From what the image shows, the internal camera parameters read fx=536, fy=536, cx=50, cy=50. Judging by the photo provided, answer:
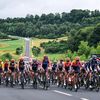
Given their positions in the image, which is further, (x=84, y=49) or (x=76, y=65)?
(x=84, y=49)

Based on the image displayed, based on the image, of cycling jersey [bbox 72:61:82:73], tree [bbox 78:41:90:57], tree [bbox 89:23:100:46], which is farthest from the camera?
tree [bbox 89:23:100:46]

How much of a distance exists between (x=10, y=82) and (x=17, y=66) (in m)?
1.31

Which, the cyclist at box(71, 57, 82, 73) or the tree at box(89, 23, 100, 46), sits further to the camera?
the tree at box(89, 23, 100, 46)

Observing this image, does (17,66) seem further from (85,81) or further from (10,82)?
(85,81)

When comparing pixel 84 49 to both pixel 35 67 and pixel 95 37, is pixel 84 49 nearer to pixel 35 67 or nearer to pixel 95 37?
pixel 95 37

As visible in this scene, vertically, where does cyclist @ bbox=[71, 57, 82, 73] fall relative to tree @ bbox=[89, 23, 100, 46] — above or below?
below

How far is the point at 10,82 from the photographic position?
33.1 m

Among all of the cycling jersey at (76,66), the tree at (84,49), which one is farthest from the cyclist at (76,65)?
the tree at (84,49)

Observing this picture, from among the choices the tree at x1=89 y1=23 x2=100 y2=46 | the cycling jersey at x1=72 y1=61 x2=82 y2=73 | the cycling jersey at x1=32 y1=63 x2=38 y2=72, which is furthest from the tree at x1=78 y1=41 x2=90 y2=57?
the cycling jersey at x1=72 y1=61 x2=82 y2=73

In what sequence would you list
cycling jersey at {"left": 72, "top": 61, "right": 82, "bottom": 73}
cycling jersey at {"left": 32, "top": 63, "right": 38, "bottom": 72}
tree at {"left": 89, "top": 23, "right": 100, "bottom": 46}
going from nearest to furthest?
cycling jersey at {"left": 72, "top": 61, "right": 82, "bottom": 73}
cycling jersey at {"left": 32, "top": 63, "right": 38, "bottom": 72}
tree at {"left": 89, "top": 23, "right": 100, "bottom": 46}

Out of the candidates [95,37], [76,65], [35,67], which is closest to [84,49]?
[95,37]

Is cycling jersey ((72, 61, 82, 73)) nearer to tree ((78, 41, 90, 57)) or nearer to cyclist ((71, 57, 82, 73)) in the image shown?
cyclist ((71, 57, 82, 73))

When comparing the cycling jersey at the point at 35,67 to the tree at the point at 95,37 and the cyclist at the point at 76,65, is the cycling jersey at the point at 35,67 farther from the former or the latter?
the tree at the point at 95,37

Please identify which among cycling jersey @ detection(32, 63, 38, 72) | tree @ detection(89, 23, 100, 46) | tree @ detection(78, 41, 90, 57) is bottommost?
tree @ detection(78, 41, 90, 57)
